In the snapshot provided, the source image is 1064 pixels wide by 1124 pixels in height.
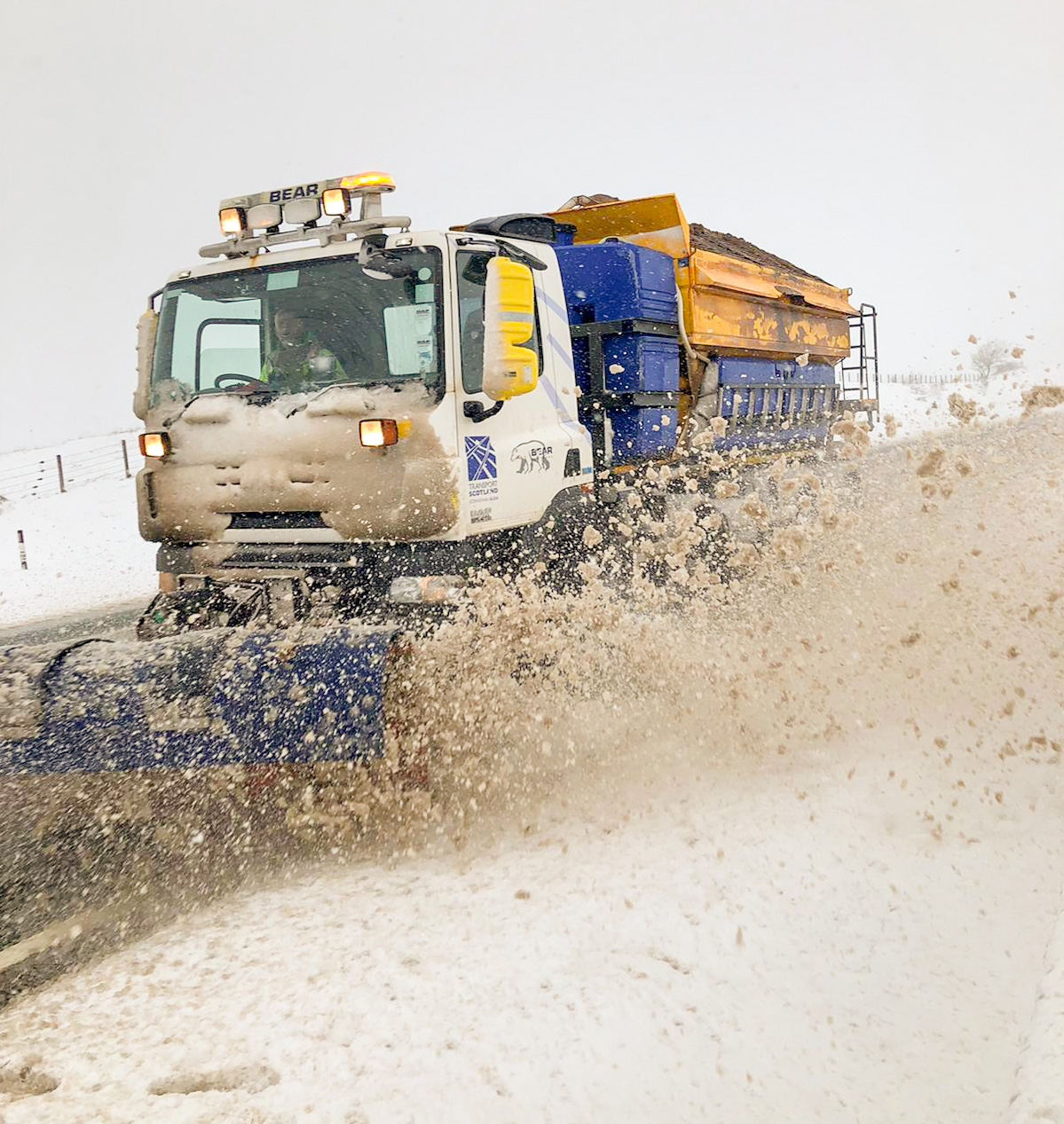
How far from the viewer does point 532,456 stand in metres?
5.32

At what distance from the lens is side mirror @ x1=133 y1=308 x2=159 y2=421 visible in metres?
5.50

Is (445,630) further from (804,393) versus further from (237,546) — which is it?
(804,393)

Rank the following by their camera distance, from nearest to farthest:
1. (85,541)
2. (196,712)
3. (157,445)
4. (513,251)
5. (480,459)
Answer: (196,712)
(480,459)
(157,445)
(513,251)
(85,541)

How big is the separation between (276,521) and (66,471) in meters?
30.7

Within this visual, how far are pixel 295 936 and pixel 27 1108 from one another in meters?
1.02

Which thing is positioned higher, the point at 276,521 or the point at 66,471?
the point at 276,521

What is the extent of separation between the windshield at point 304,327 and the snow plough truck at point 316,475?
0.01 metres

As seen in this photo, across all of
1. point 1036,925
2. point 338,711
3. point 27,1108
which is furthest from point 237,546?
point 1036,925

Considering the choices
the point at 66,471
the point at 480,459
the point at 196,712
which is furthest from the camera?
the point at 66,471

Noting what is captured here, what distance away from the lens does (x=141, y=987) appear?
312cm

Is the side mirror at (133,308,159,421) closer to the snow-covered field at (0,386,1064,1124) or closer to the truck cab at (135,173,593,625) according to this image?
the truck cab at (135,173,593,625)

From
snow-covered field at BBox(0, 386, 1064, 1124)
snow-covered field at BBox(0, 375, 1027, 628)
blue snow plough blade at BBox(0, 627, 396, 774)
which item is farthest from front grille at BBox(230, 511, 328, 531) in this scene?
snow-covered field at BBox(0, 375, 1027, 628)

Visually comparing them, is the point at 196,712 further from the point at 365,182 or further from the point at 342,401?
the point at 365,182

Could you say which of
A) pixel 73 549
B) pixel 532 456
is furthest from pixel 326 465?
pixel 73 549
